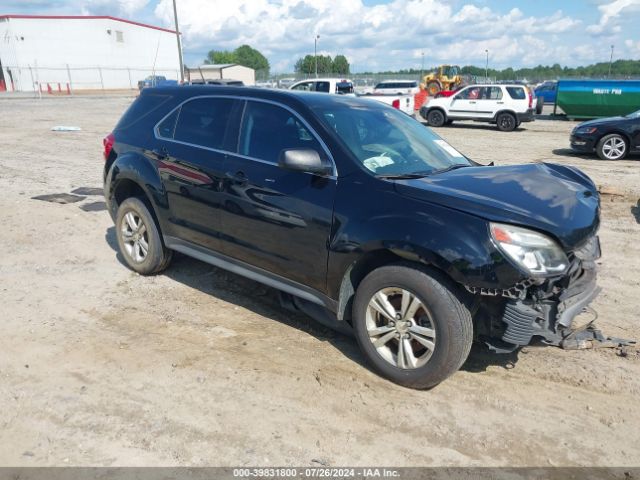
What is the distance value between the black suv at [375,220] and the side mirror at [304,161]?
0.01 metres

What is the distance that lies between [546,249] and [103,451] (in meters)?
2.75

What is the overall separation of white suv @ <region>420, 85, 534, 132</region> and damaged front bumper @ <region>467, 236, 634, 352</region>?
18.4m

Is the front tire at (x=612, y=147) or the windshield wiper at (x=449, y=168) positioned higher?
the windshield wiper at (x=449, y=168)

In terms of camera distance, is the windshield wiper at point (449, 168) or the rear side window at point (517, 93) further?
the rear side window at point (517, 93)

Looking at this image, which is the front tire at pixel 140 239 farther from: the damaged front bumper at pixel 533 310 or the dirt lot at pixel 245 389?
the damaged front bumper at pixel 533 310

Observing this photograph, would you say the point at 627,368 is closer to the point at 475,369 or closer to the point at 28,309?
the point at 475,369

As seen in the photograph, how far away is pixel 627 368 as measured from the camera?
12.2 feet

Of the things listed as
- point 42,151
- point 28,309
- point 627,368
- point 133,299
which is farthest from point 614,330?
point 42,151

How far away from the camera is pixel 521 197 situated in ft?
11.0

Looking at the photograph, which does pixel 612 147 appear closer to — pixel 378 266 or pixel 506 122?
pixel 506 122

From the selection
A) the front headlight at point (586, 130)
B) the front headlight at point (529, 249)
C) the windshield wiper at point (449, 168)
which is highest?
the windshield wiper at point (449, 168)

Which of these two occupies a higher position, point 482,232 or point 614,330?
point 482,232

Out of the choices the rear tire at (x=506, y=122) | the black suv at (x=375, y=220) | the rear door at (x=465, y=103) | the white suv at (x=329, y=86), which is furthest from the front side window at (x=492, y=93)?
the black suv at (x=375, y=220)

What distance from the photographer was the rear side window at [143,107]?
5109 millimetres
